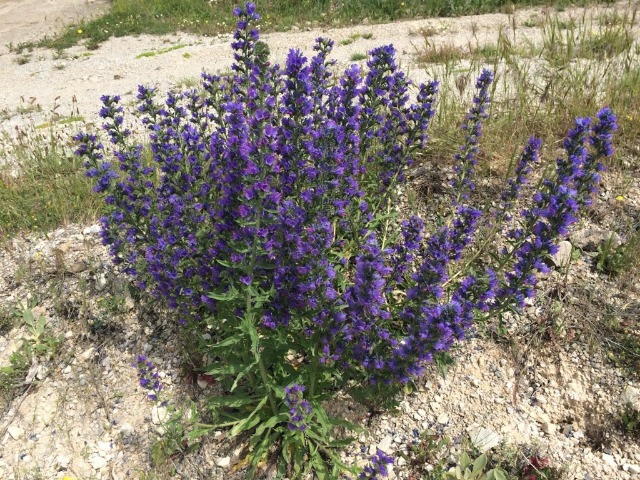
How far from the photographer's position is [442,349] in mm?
2826

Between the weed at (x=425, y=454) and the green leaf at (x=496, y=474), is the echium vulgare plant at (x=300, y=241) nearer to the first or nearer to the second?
the weed at (x=425, y=454)

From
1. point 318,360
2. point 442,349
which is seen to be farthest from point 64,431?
point 442,349

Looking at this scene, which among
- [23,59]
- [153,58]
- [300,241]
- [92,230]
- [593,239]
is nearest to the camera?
[300,241]

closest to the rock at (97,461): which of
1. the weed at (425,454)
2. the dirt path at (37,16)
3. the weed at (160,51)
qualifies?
the weed at (425,454)

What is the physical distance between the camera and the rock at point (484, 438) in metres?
3.32

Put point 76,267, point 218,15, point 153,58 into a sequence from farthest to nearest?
point 218,15
point 153,58
point 76,267

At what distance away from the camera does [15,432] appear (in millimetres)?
3707

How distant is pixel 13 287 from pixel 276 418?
3.32m

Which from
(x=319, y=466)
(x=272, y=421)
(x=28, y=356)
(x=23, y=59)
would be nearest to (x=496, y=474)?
(x=319, y=466)

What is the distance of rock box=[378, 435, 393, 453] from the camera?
11.4 feet

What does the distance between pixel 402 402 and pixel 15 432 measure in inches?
117

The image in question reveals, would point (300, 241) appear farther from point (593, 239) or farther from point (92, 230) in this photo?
point (92, 230)

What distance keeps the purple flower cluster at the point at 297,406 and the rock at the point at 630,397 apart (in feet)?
7.51

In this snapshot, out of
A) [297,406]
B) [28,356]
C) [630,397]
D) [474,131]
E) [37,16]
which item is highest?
[37,16]
